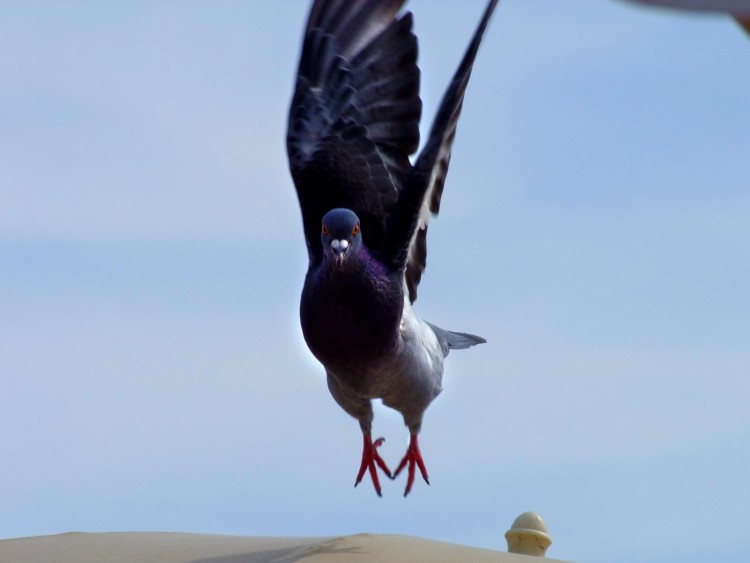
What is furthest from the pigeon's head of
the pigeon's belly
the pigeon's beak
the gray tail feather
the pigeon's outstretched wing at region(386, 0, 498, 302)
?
the gray tail feather

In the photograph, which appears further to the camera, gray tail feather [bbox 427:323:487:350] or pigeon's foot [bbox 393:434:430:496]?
gray tail feather [bbox 427:323:487:350]

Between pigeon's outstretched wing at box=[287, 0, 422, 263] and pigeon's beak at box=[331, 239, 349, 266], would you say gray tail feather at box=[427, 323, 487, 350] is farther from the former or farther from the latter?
pigeon's beak at box=[331, 239, 349, 266]

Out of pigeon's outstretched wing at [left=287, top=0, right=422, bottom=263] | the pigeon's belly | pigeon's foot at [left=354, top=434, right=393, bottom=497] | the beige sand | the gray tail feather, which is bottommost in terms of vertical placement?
the beige sand

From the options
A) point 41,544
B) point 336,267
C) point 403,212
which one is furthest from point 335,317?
point 41,544

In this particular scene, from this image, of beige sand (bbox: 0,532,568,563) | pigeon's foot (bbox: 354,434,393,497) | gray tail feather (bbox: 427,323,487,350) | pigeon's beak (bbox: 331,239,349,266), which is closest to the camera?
beige sand (bbox: 0,532,568,563)

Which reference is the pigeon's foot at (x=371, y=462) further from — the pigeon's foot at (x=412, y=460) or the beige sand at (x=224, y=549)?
the beige sand at (x=224, y=549)

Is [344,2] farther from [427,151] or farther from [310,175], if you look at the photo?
[427,151]

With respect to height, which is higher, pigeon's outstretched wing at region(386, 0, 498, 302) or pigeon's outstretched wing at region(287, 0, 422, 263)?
pigeon's outstretched wing at region(287, 0, 422, 263)
